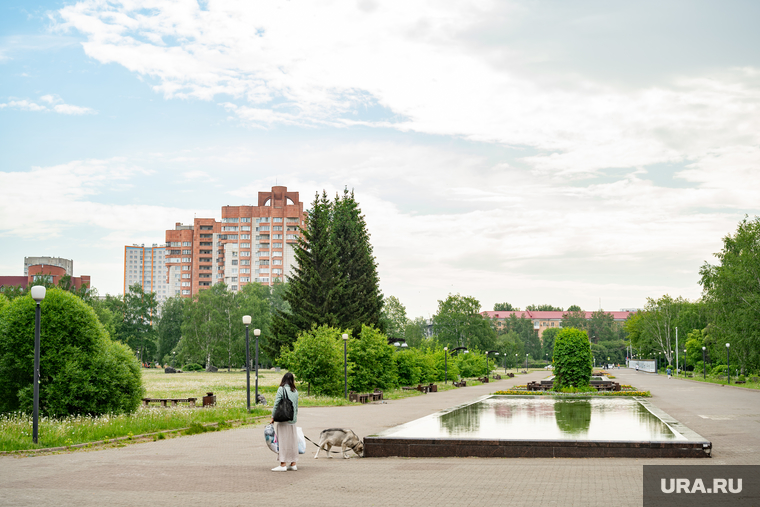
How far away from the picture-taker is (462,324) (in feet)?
300

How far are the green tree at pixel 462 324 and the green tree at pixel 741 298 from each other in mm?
39664

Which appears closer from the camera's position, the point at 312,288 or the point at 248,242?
the point at 312,288

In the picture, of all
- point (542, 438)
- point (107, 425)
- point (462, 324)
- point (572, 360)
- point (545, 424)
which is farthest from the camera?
point (462, 324)

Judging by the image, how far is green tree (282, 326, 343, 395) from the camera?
2900 centimetres

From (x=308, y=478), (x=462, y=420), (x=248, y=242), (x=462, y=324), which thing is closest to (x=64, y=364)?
(x=308, y=478)

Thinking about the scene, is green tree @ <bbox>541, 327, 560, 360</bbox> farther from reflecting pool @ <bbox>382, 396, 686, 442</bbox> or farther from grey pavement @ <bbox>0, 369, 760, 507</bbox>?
grey pavement @ <bbox>0, 369, 760, 507</bbox>

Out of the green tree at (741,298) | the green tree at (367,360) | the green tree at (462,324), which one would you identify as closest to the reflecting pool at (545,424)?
the green tree at (367,360)

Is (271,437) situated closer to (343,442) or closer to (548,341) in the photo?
(343,442)

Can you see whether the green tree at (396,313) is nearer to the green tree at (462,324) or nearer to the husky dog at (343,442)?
the green tree at (462,324)

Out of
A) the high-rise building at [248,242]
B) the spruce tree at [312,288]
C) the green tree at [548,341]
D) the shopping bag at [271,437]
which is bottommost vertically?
the green tree at [548,341]

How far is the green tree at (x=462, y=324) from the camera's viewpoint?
90438mm

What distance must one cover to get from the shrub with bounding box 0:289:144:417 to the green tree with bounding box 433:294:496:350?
2881 inches

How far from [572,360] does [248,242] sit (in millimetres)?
112968

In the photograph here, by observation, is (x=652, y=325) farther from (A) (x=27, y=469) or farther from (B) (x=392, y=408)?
(A) (x=27, y=469)
